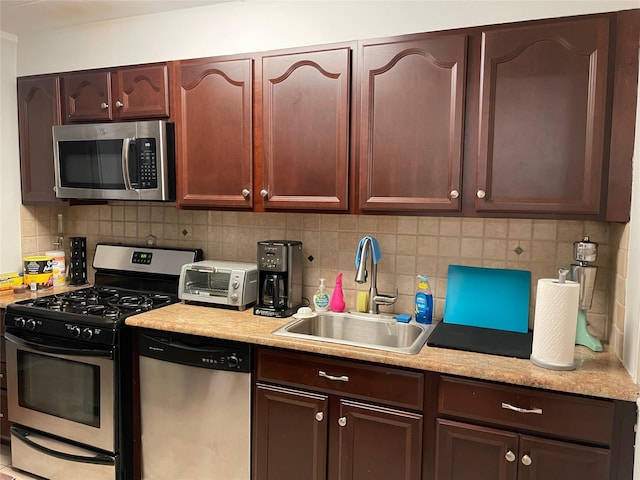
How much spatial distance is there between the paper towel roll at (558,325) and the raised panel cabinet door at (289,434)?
2.71 ft

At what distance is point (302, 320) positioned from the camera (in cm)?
227

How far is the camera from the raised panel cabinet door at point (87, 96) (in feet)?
8.20

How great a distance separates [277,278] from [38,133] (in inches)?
64.4

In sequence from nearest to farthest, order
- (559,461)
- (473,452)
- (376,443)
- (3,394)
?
(559,461) < (473,452) < (376,443) < (3,394)

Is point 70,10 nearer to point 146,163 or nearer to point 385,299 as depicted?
point 146,163

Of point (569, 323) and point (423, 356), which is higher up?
point (569, 323)

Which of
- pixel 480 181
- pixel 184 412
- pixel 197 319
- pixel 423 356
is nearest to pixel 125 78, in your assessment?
pixel 197 319

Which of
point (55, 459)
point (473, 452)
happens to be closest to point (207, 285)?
point (55, 459)

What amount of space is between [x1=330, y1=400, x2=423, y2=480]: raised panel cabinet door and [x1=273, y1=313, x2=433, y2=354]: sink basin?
1.25 ft

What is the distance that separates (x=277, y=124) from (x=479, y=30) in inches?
35.0

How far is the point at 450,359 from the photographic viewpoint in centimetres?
175

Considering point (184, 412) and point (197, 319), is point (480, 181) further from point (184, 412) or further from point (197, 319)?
point (184, 412)

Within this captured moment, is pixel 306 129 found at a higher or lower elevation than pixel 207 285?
higher

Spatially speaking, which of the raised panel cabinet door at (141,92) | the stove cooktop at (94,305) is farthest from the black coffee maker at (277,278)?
the raised panel cabinet door at (141,92)
